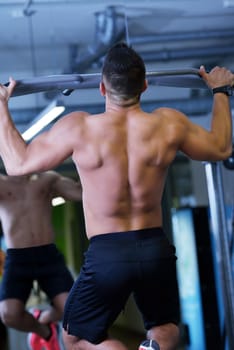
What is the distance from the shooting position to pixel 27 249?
4.43 metres

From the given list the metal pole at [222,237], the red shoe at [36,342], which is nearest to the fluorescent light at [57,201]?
the metal pole at [222,237]

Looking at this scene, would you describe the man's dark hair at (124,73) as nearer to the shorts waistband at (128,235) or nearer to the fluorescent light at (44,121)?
the shorts waistband at (128,235)

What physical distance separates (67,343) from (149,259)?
0.54m

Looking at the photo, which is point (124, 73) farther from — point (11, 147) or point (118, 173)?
point (11, 147)

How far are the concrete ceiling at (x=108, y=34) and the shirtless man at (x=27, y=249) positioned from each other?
1.63 m

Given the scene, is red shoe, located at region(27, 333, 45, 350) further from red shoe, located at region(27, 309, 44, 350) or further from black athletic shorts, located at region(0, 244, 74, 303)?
black athletic shorts, located at region(0, 244, 74, 303)

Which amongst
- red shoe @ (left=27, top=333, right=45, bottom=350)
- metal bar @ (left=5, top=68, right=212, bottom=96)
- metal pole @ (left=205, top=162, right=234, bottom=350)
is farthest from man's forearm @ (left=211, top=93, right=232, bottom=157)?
red shoe @ (left=27, top=333, right=45, bottom=350)

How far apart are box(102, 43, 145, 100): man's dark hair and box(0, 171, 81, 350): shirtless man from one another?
1927 millimetres

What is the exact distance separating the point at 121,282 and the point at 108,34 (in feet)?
13.7

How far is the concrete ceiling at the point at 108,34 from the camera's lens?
6.20 metres

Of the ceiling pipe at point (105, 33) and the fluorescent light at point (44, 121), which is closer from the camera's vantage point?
the fluorescent light at point (44, 121)

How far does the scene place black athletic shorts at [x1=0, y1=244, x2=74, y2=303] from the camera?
4426mm

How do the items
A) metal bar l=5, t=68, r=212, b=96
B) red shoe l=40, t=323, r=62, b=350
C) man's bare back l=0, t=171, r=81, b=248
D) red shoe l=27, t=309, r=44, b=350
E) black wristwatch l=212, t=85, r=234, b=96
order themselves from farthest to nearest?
red shoe l=27, t=309, r=44, b=350, red shoe l=40, t=323, r=62, b=350, man's bare back l=0, t=171, r=81, b=248, metal bar l=5, t=68, r=212, b=96, black wristwatch l=212, t=85, r=234, b=96

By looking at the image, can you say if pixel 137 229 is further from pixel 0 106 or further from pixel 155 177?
A: pixel 0 106
